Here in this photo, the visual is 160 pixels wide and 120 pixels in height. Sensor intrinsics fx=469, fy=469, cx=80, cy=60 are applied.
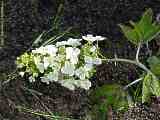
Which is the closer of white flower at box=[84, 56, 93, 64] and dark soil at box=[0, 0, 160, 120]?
white flower at box=[84, 56, 93, 64]

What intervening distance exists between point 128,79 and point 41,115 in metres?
0.43

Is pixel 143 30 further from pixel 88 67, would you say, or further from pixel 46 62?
pixel 46 62

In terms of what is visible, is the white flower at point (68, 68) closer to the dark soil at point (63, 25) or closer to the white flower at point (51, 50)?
the white flower at point (51, 50)

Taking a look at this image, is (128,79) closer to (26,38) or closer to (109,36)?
(109,36)

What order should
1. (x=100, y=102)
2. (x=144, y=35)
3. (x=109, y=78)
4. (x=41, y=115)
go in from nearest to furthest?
(x=144, y=35), (x=100, y=102), (x=41, y=115), (x=109, y=78)

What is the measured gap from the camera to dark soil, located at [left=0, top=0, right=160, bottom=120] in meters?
2.03

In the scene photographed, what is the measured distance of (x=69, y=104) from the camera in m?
2.03

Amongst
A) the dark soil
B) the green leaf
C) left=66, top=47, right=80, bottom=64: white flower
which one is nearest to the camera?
left=66, top=47, right=80, bottom=64: white flower

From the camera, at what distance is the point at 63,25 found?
2.23 metres

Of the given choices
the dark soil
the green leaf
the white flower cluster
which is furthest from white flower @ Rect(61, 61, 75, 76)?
the dark soil

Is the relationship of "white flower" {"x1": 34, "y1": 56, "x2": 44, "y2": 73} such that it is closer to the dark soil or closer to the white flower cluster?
the white flower cluster

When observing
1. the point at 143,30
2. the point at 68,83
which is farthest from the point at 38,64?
the point at 143,30

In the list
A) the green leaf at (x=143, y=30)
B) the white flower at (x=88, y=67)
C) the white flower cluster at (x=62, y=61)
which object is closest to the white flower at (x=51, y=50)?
the white flower cluster at (x=62, y=61)

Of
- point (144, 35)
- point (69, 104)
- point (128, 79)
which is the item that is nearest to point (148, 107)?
point (128, 79)
